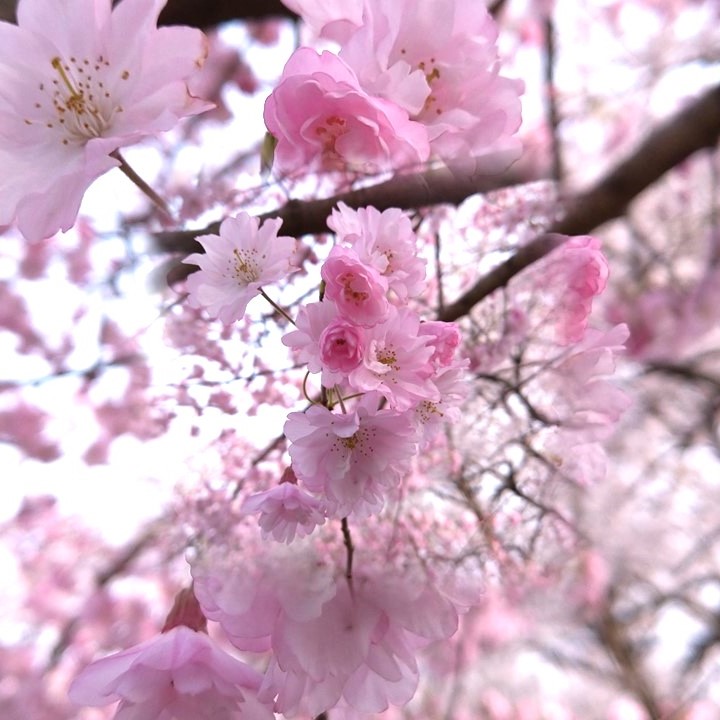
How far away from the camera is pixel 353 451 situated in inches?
13.6

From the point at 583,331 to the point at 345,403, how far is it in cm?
20

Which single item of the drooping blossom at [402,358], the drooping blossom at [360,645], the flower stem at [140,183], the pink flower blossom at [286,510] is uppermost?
the flower stem at [140,183]

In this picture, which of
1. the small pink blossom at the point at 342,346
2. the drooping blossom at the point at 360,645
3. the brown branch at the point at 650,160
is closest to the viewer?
the small pink blossom at the point at 342,346

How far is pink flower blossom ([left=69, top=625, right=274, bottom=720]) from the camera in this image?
1.33ft

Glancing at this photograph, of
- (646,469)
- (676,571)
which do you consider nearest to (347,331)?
(646,469)

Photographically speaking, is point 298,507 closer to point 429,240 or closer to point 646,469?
point 429,240

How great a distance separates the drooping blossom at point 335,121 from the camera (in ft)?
1.13

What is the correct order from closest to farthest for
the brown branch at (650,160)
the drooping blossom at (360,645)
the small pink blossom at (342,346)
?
the small pink blossom at (342,346)
the drooping blossom at (360,645)
the brown branch at (650,160)

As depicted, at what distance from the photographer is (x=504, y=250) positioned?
490 millimetres

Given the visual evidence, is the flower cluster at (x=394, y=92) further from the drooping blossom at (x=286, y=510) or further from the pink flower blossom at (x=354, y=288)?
the drooping blossom at (x=286, y=510)

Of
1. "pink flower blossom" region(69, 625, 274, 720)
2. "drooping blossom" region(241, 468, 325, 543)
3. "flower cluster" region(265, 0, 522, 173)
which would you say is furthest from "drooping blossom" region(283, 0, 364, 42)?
"pink flower blossom" region(69, 625, 274, 720)

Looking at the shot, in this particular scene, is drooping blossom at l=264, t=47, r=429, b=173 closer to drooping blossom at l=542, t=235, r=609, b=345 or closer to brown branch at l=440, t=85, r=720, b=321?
drooping blossom at l=542, t=235, r=609, b=345

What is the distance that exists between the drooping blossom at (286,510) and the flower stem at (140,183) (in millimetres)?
187

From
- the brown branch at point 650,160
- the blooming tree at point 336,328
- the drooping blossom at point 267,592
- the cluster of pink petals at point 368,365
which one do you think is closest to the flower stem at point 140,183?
the blooming tree at point 336,328
